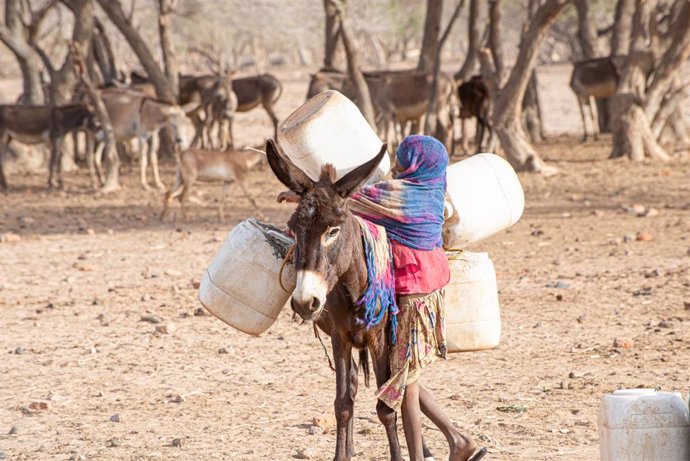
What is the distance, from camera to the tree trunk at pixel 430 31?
1984 centimetres

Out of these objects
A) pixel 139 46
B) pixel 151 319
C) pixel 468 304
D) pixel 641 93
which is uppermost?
pixel 139 46

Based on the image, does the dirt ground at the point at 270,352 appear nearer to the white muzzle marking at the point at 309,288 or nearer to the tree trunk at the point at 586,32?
the white muzzle marking at the point at 309,288

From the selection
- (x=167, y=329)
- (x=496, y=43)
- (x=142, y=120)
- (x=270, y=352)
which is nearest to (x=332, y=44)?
(x=496, y=43)

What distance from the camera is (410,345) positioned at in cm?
490

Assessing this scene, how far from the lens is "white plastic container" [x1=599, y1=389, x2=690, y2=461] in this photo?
14.2 ft

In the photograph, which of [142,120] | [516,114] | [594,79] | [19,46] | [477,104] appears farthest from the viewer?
[594,79]

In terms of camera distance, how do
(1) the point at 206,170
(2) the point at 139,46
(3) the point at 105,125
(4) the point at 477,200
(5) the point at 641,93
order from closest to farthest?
(4) the point at 477,200 → (1) the point at 206,170 → (3) the point at 105,125 → (5) the point at 641,93 → (2) the point at 139,46

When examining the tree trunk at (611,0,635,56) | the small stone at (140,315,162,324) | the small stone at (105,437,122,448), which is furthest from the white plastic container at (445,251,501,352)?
the tree trunk at (611,0,635,56)

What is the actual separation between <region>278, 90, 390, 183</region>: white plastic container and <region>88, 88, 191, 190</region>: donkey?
1227cm

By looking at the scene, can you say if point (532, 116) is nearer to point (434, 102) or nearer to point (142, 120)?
point (434, 102)

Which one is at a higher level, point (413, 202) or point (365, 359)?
point (413, 202)

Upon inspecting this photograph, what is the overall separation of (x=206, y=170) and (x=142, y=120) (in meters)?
4.48

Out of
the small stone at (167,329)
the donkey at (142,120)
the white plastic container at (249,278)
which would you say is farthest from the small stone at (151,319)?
the donkey at (142,120)

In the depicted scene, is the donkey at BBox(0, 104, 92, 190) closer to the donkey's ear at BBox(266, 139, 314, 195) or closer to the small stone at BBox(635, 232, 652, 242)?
the small stone at BBox(635, 232, 652, 242)
